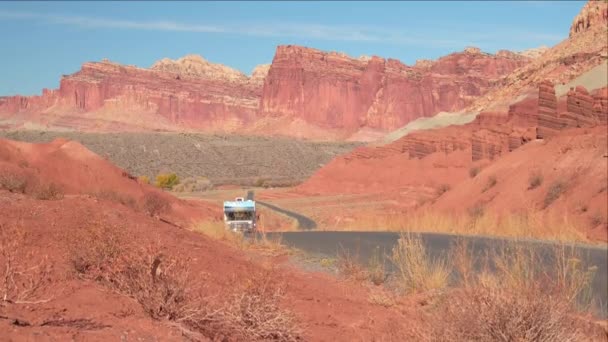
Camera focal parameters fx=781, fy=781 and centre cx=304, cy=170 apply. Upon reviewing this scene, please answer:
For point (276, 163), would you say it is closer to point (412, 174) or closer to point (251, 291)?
point (412, 174)

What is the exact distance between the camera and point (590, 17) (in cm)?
8350

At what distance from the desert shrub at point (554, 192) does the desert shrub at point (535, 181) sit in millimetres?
1877

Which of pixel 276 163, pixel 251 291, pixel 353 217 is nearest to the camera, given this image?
pixel 251 291

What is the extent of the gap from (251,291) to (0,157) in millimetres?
30852

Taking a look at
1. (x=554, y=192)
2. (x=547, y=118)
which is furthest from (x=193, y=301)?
(x=547, y=118)

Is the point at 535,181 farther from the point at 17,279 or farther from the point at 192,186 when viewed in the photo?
the point at 192,186

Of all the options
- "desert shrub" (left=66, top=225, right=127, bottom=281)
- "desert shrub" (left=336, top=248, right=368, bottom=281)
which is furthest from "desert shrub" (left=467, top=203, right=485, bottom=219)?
"desert shrub" (left=66, top=225, right=127, bottom=281)

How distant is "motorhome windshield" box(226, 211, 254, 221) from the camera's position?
35219mm

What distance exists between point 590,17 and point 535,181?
183 ft

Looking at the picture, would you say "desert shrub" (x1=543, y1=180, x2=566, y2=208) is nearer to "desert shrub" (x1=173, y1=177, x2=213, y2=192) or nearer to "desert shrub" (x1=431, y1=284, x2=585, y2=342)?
"desert shrub" (x1=431, y1=284, x2=585, y2=342)

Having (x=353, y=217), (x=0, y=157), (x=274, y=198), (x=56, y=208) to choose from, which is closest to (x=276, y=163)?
(x=274, y=198)

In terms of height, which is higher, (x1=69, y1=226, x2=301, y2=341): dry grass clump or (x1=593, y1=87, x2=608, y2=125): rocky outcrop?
(x1=593, y1=87, x2=608, y2=125): rocky outcrop

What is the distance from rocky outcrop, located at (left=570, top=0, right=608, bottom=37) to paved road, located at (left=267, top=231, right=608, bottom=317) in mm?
56947

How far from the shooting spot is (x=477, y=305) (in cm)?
758
